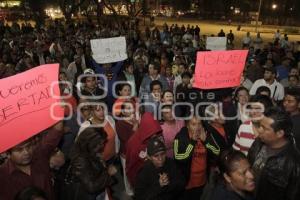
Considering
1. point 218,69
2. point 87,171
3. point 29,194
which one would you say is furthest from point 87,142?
point 218,69

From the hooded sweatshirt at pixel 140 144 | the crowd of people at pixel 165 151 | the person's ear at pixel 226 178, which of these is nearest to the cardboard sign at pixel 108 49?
the crowd of people at pixel 165 151

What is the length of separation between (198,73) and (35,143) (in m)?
2.89

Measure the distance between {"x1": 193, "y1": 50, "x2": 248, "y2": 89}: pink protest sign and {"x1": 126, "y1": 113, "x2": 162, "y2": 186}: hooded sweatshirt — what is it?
148 centimetres

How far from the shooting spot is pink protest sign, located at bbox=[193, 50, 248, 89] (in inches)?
228

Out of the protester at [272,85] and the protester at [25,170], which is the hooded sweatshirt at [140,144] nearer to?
the protester at [25,170]

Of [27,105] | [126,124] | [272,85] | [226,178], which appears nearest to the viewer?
[226,178]

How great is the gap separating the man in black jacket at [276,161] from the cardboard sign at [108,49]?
5416 mm

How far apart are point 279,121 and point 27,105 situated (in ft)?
8.56

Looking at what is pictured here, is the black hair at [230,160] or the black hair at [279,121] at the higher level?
the black hair at [279,121]

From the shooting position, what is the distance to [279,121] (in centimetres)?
354

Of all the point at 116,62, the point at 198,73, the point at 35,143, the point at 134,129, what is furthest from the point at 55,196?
the point at 116,62

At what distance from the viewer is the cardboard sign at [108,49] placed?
27.8 ft

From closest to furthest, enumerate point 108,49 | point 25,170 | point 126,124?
point 25,170 < point 126,124 < point 108,49

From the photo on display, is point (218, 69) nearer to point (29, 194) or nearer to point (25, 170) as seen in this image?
point (25, 170)
